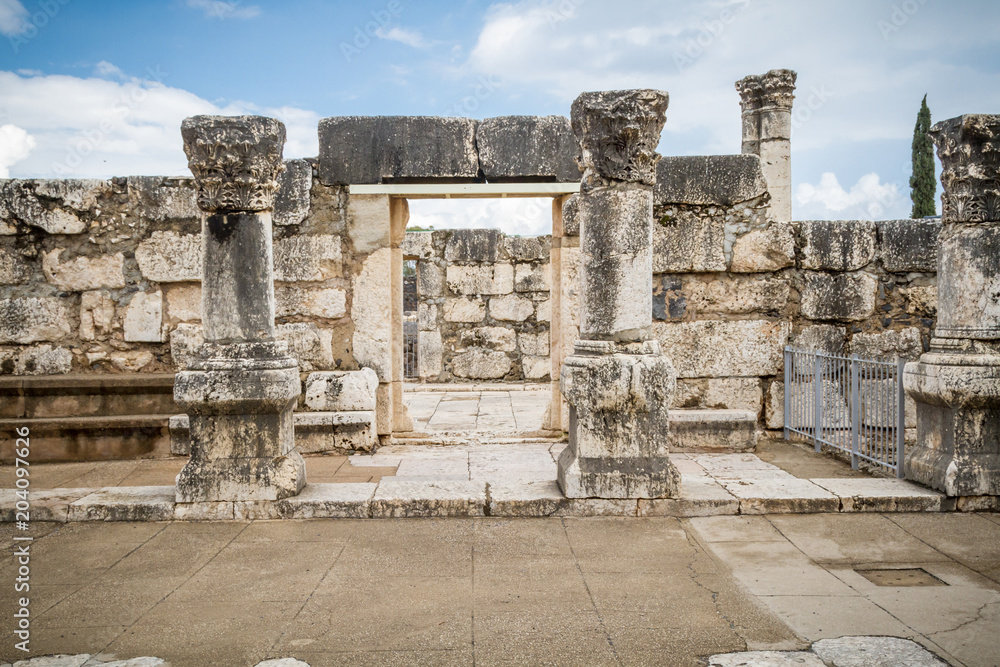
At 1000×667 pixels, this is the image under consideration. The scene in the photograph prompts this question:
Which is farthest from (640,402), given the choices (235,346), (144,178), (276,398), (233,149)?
(144,178)

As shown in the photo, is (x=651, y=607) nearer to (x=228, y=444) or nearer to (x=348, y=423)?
(x=228, y=444)

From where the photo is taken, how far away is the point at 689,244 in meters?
7.17

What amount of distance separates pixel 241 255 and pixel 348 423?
89.8 inches

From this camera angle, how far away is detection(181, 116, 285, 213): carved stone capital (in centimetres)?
495

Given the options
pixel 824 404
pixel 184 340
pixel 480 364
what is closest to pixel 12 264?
pixel 184 340

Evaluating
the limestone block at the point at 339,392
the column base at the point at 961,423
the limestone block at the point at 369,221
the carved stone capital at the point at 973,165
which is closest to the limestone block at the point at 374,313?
the limestone block at the point at 369,221

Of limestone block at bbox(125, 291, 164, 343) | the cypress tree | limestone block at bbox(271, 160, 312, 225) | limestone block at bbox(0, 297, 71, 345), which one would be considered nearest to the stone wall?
limestone block at bbox(271, 160, 312, 225)

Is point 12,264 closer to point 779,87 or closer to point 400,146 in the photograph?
point 400,146

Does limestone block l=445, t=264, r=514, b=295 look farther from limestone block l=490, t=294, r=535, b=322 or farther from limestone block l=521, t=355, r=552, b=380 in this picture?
limestone block l=521, t=355, r=552, b=380

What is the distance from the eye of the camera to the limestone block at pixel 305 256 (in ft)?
23.3

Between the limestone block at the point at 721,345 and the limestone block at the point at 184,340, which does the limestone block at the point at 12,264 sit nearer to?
the limestone block at the point at 184,340

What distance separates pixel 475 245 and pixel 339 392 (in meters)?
6.18

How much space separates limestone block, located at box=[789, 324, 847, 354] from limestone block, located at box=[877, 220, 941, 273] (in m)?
0.83

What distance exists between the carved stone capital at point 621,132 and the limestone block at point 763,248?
2.50 metres
